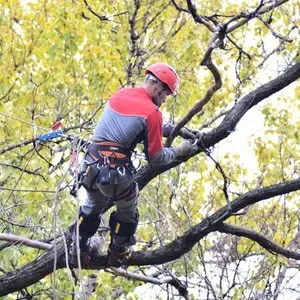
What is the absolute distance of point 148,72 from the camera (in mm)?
4105

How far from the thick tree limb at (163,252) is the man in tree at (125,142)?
0.45 metres

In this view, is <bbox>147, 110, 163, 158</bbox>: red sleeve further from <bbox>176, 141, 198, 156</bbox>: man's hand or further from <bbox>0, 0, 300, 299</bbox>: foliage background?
<bbox>0, 0, 300, 299</bbox>: foliage background

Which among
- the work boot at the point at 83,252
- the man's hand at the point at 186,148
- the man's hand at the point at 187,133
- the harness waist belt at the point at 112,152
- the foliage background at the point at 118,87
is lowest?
the work boot at the point at 83,252

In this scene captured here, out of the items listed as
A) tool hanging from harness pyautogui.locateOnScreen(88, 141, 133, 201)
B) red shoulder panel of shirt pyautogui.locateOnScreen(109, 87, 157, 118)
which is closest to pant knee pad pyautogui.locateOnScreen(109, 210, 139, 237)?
tool hanging from harness pyautogui.locateOnScreen(88, 141, 133, 201)

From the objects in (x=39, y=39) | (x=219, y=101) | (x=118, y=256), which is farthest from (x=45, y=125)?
(x=118, y=256)

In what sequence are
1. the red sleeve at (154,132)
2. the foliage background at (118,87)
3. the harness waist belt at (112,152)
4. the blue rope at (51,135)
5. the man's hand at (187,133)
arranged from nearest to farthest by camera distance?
the red sleeve at (154,132) → the harness waist belt at (112,152) → the blue rope at (51,135) → the man's hand at (187,133) → the foliage background at (118,87)

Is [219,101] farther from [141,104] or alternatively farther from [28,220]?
[141,104]

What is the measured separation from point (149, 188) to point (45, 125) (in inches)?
77.4

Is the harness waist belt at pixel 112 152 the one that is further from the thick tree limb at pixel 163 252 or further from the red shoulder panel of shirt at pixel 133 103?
the thick tree limb at pixel 163 252

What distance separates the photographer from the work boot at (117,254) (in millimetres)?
4418

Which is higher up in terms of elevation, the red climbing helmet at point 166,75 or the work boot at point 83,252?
the red climbing helmet at point 166,75

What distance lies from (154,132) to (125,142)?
229 millimetres

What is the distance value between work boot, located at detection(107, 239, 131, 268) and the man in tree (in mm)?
281

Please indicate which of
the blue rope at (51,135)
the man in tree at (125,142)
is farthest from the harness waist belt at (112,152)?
the blue rope at (51,135)
